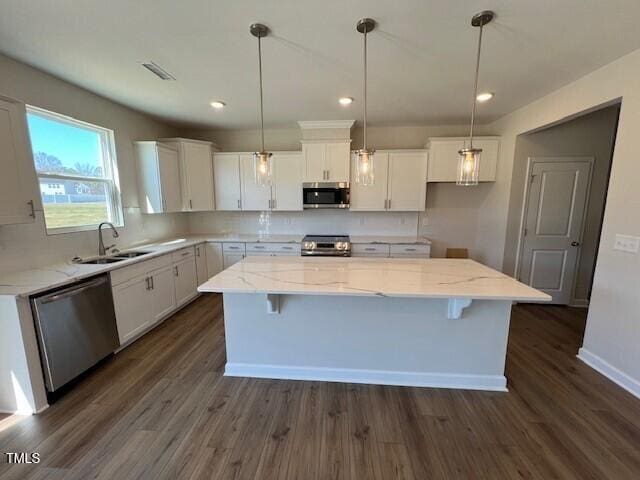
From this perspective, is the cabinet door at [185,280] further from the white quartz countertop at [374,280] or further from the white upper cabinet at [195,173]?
the white quartz countertop at [374,280]

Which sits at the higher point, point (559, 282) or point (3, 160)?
point (3, 160)

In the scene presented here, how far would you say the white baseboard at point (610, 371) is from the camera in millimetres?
2115

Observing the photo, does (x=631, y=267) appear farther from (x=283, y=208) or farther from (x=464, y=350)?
(x=283, y=208)

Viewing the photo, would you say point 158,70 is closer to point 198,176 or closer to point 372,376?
point 198,176

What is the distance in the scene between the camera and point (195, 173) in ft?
13.8

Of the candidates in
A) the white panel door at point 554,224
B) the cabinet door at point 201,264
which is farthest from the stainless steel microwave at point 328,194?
the white panel door at point 554,224

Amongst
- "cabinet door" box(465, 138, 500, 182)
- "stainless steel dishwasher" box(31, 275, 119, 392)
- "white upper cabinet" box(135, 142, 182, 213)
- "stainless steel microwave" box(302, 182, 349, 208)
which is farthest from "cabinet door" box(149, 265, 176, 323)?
"cabinet door" box(465, 138, 500, 182)

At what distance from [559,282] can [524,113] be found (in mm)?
2339

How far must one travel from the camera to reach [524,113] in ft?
10.9

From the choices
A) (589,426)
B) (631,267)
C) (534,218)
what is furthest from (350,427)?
(534,218)

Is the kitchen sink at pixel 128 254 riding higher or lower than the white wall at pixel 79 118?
lower

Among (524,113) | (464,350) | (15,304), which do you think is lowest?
(464,350)

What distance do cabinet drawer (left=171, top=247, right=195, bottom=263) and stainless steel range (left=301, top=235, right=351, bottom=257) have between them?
63.8 inches

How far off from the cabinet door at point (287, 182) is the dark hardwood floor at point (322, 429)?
260 cm
